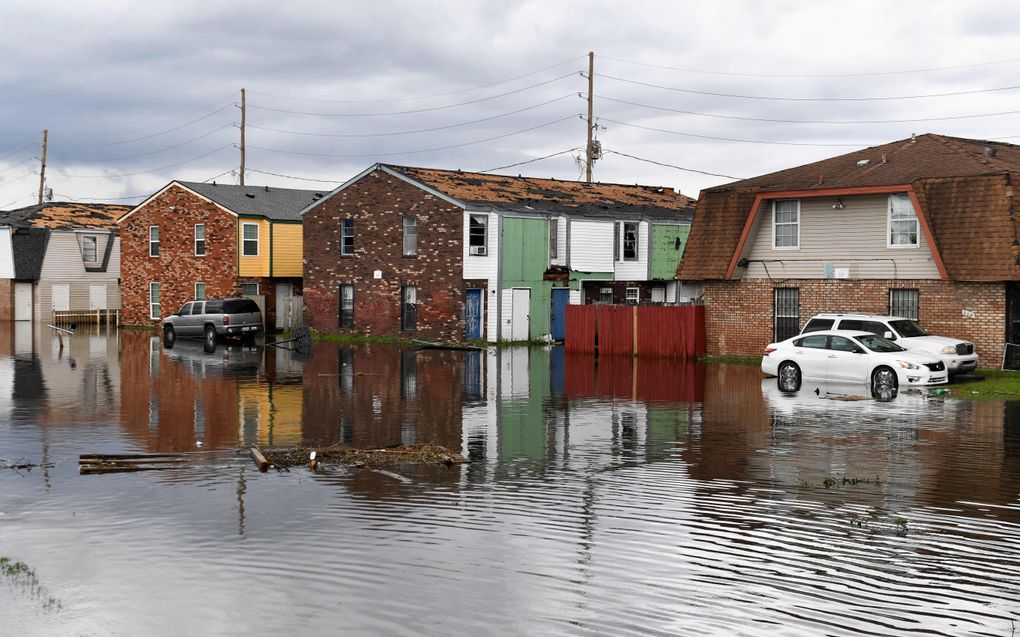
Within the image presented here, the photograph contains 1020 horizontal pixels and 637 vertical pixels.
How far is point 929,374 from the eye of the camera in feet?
86.3

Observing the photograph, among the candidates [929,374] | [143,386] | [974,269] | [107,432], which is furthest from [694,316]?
[107,432]

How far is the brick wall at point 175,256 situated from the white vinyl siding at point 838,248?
1222 inches

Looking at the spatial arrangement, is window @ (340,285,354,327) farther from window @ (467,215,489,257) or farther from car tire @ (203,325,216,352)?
window @ (467,215,489,257)

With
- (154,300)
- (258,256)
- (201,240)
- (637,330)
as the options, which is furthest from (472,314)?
(154,300)

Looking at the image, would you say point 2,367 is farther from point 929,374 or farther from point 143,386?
point 929,374

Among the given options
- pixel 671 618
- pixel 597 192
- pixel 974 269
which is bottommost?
pixel 671 618

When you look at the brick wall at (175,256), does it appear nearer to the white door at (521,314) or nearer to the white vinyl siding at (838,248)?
the white door at (521,314)

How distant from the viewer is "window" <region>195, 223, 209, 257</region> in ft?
196

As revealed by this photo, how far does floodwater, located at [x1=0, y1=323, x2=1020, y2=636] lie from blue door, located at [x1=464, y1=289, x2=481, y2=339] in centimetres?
2321

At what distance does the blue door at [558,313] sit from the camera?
48969mm

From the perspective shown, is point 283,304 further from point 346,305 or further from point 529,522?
point 529,522

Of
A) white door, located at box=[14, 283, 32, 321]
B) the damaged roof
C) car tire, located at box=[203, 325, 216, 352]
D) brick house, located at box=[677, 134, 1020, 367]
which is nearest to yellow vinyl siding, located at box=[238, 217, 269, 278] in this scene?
car tire, located at box=[203, 325, 216, 352]

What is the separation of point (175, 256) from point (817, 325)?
135ft

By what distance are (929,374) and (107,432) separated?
18.6 m
